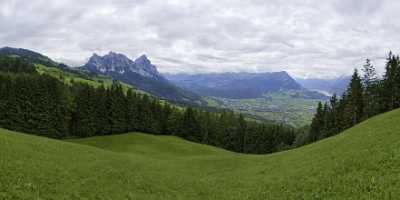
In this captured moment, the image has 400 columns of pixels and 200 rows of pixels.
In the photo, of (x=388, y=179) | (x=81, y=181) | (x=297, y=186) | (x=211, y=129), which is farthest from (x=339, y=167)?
(x=211, y=129)

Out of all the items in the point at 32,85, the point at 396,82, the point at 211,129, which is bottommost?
the point at 211,129

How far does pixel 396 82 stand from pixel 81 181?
8613cm

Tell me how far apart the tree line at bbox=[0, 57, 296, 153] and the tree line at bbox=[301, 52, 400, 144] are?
25.6 m

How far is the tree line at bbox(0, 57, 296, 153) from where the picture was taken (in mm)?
92688

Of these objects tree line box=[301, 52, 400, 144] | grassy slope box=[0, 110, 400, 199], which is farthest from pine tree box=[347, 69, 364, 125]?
grassy slope box=[0, 110, 400, 199]

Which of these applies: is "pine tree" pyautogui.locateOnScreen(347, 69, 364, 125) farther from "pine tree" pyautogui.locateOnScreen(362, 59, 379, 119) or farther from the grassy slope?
the grassy slope

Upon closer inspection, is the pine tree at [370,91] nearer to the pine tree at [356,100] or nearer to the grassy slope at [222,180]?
→ the pine tree at [356,100]

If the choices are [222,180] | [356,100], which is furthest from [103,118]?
[356,100]

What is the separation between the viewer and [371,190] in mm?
18562

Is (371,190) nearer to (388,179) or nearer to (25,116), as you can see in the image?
(388,179)

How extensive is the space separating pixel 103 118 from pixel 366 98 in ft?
270

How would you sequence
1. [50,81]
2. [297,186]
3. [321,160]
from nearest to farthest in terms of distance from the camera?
[297,186] → [321,160] → [50,81]

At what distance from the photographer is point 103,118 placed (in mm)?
104125

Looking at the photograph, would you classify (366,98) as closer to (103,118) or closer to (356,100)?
(356,100)
